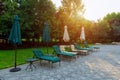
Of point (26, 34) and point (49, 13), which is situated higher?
point (49, 13)

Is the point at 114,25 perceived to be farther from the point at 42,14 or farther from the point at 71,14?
the point at 42,14

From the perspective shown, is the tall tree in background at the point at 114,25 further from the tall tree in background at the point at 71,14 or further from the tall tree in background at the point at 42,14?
the tall tree in background at the point at 42,14

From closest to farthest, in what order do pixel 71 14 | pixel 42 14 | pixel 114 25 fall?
pixel 42 14
pixel 71 14
pixel 114 25

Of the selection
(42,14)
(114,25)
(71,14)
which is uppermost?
(71,14)

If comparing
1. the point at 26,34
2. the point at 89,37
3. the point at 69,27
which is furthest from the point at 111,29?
the point at 26,34

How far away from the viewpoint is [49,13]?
24.4m

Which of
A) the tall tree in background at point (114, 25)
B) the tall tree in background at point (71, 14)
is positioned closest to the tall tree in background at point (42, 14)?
the tall tree in background at point (71, 14)

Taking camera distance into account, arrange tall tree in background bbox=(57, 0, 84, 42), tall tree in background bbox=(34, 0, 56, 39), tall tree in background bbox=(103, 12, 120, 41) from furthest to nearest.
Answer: tall tree in background bbox=(103, 12, 120, 41) → tall tree in background bbox=(57, 0, 84, 42) → tall tree in background bbox=(34, 0, 56, 39)

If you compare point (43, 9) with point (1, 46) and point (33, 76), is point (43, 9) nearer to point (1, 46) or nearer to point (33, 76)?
point (1, 46)

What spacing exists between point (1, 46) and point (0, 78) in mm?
15006

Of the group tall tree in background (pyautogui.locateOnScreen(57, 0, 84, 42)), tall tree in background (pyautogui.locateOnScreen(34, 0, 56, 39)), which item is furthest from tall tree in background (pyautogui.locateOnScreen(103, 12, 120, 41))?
tall tree in background (pyautogui.locateOnScreen(34, 0, 56, 39))

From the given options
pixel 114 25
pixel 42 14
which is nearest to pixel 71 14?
pixel 42 14

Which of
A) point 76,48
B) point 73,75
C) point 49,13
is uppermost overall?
point 49,13

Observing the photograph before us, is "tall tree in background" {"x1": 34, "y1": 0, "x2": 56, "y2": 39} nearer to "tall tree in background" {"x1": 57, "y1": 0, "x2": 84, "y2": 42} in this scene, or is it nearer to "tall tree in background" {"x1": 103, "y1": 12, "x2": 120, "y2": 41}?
"tall tree in background" {"x1": 57, "y1": 0, "x2": 84, "y2": 42}
